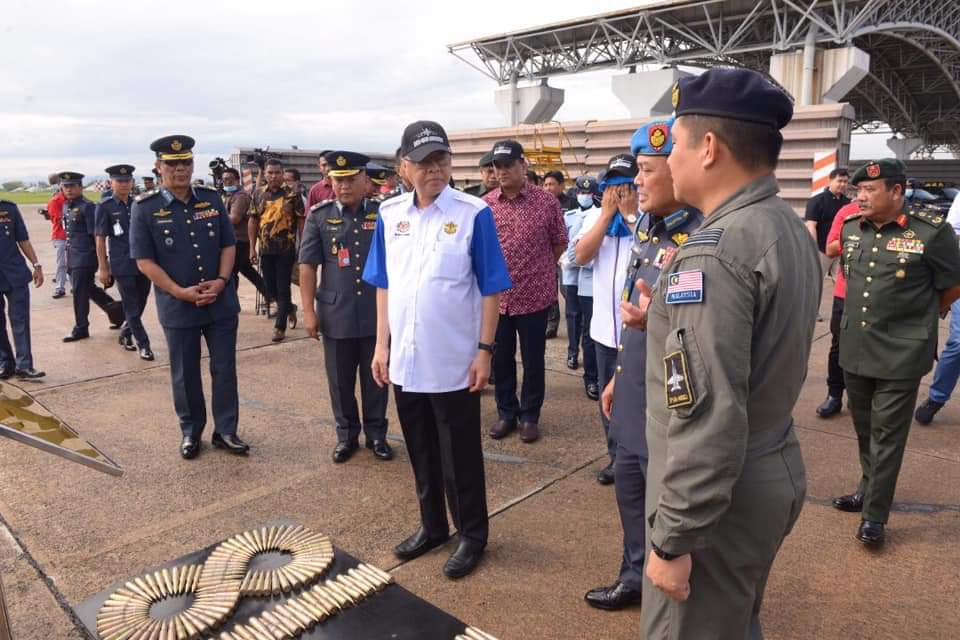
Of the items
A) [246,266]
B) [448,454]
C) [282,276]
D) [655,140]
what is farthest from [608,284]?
[246,266]

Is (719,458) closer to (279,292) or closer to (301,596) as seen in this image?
(301,596)

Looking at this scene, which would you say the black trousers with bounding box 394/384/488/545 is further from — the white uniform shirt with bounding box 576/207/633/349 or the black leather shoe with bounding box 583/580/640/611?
the white uniform shirt with bounding box 576/207/633/349

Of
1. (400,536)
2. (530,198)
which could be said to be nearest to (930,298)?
(530,198)

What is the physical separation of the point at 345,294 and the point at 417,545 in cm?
174

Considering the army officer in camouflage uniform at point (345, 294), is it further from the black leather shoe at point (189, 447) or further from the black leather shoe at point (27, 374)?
the black leather shoe at point (27, 374)

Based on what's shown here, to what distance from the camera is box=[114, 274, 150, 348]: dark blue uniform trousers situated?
6646 mm

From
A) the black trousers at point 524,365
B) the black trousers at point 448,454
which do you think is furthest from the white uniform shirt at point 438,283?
the black trousers at point 524,365

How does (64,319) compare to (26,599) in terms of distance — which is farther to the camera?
(64,319)

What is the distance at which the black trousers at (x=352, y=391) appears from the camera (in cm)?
424

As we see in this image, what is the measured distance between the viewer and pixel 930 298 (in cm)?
325

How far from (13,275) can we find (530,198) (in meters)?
4.89

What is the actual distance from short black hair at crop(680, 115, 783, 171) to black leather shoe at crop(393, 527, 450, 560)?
2.29 m

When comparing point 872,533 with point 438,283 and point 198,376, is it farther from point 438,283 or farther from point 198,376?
point 198,376

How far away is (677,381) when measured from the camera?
1.37 m
